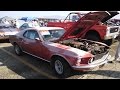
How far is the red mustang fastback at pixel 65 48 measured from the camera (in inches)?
208

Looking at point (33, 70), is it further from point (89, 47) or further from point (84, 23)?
point (84, 23)

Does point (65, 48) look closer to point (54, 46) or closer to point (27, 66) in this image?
point (54, 46)

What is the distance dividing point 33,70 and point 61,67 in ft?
3.77

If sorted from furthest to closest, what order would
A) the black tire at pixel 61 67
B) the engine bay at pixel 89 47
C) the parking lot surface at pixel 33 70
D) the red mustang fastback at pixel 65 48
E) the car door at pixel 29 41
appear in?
the car door at pixel 29 41
the engine bay at pixel 89 47
the parking lot surface at pixel 33 70
the black tire at pixel 61 67
the red mustang fastback at pixel 65 48

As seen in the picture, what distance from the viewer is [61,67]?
219 inches

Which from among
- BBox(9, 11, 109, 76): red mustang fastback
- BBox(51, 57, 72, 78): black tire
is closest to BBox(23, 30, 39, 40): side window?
BBox(9, 11, 109, 76): red mustang fastback

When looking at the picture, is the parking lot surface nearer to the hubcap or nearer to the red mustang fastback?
the hubcap

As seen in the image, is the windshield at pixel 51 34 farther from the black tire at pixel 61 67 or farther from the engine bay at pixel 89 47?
the black tire at pixel 61 67

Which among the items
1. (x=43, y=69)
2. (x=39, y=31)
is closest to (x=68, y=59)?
(x=43, y=69)

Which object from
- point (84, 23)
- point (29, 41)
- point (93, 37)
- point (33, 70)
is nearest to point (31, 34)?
point (29, 41)

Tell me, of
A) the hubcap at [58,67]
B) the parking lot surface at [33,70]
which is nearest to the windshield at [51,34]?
the parking lot surface at [33,70]

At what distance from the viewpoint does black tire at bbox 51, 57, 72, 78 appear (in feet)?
17.7
